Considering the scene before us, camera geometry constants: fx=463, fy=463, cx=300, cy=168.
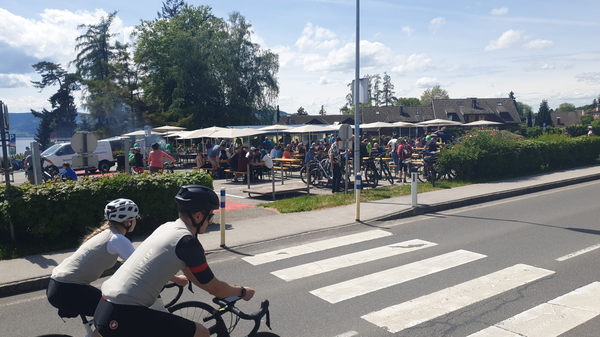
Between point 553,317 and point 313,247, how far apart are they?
425cm

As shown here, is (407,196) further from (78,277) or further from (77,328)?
(78,277)

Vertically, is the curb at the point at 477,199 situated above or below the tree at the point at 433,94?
below

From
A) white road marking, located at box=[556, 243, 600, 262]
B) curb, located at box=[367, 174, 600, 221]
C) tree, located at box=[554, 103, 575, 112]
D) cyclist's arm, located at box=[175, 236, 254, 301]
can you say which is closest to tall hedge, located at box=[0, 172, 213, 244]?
curb, located at box=[367, 174, 600, 221]

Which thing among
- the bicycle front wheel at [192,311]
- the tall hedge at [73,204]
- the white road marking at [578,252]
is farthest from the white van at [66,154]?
the bicycle front wheel at [192,311]

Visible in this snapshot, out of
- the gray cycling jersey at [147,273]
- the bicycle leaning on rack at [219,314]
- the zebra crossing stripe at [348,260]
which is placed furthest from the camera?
the zebra crossing stripe at [348,260]

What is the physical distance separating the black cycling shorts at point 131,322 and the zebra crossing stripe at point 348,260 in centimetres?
375

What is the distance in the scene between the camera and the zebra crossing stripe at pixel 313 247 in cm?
783

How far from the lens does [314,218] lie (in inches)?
431

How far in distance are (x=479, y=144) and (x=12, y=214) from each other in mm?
14663

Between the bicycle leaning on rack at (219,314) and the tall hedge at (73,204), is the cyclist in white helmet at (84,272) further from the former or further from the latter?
the tall hedge at (73,204)

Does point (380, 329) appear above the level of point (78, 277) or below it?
below

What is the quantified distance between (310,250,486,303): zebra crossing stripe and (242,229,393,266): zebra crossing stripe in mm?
1685

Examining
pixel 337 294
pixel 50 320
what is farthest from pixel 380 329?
pixel 50 320

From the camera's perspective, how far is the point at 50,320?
547 cm
